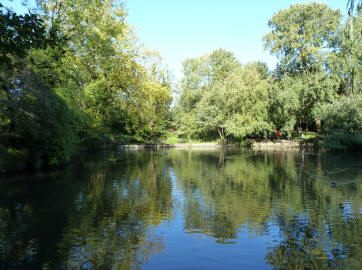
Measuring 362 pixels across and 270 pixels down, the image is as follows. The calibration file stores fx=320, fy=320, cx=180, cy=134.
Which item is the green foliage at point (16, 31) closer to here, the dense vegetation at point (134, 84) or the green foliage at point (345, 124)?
the dense vegetation at point (134, 84)

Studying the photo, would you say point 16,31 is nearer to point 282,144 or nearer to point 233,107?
point 233,107

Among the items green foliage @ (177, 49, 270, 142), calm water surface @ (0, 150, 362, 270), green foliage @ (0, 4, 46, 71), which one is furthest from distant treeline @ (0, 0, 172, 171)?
green foliage @ (177, 49, 270, 142)

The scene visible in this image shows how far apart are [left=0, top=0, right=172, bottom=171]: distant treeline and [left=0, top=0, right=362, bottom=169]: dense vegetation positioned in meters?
0.08

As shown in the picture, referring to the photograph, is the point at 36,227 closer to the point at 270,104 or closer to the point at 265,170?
the point at 265,170

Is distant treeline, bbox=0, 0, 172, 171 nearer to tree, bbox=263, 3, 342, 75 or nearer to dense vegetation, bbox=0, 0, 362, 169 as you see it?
dense vegetation, bbox=0, 0, 362, 169

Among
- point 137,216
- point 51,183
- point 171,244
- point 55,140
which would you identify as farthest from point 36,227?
point 55,140

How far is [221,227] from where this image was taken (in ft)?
33.6

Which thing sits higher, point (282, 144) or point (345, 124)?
point (345, 124)

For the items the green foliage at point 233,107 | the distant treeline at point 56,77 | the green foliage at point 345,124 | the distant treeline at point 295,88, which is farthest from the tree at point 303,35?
the distant treeline at point 56,77

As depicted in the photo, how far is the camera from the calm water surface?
7.75m

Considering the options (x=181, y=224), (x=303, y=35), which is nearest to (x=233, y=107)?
(x=303, y=35)

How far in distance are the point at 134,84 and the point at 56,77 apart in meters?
22.1

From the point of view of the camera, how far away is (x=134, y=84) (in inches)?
1809

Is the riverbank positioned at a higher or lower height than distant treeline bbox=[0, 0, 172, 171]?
lower
